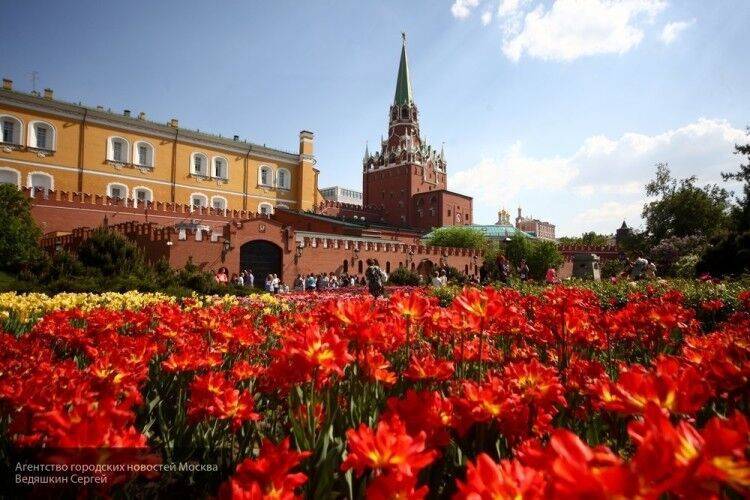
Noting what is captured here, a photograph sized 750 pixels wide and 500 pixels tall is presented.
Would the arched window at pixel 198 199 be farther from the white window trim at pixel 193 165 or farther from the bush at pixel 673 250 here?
the bush at pixel 673 250

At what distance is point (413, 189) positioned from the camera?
2420 inches

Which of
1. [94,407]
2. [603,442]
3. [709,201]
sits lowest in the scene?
[603,442]

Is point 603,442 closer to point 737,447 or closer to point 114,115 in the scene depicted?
point 737,447

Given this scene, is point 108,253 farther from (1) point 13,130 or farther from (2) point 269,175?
(2) point 269,175

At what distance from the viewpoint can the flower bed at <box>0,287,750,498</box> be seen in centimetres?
82

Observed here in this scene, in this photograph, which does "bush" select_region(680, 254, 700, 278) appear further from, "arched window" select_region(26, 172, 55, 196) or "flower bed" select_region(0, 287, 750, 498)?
"arched window" select_region(26, 172, 55, 196)

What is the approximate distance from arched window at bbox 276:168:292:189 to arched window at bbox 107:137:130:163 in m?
13.9

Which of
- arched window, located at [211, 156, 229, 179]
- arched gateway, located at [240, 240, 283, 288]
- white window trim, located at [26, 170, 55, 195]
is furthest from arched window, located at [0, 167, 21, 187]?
arched gateway, located at [240, 240, 283, 288]

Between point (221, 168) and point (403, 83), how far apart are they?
37.0m

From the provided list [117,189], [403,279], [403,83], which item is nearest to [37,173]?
[117,189]

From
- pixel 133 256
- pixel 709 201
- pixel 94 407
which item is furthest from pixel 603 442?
pixel 709 201

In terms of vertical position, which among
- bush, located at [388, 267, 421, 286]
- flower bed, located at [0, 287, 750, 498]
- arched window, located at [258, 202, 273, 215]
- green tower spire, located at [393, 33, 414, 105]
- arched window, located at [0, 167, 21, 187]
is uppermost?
green tower spire, located at [393, 33, 414, 105]

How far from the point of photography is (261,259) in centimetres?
2400

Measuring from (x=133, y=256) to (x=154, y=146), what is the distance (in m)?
23.5
